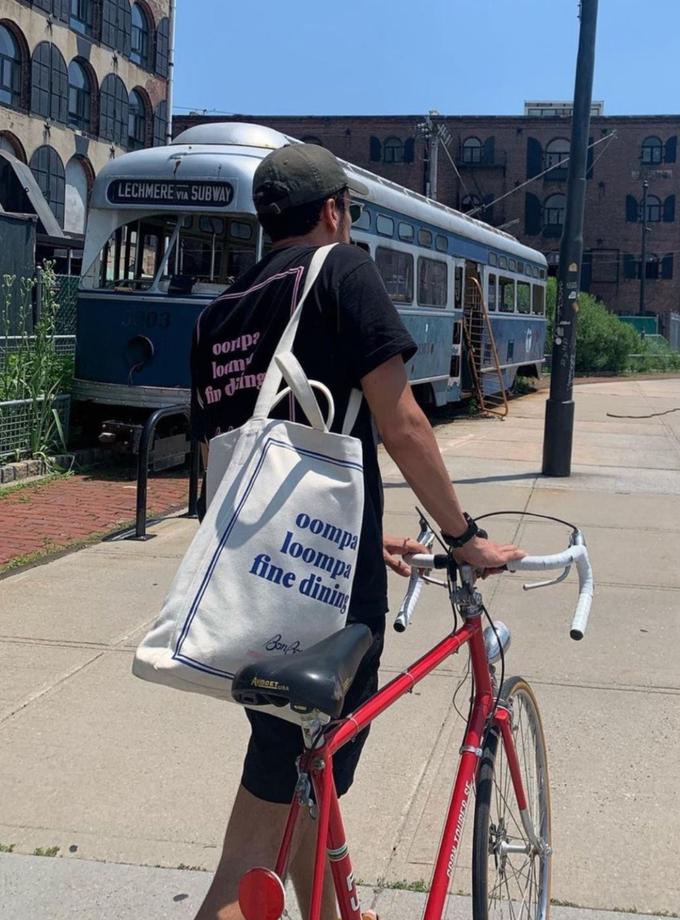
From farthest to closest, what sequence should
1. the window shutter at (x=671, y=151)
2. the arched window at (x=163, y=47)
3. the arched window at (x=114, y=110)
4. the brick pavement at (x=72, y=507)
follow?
the window shutter at (x=671, y=151), the arched window at (x=163, y=47), the arched window at (x=114, y=110), the brick pavement at (x=72, y=507)

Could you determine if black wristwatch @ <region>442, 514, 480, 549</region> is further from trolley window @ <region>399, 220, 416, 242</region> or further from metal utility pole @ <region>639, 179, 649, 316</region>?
metal utility pole @ <region>639, 179, 649, 316</region>

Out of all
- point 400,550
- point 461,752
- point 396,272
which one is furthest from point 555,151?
point 461,752

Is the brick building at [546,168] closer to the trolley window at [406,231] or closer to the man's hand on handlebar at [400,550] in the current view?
the trolley window at [406,231]

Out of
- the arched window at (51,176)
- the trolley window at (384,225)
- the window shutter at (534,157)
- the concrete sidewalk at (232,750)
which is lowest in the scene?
the concrete sidewalk at (232,750)

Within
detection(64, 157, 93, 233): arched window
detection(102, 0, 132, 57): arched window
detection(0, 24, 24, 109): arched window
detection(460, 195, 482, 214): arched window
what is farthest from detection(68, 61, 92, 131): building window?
detection(460, 195, 482, 214): arched window

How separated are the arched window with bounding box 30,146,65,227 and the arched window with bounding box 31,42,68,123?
1.10 metres

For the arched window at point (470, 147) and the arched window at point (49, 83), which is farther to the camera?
the arched window at point (470, 147)

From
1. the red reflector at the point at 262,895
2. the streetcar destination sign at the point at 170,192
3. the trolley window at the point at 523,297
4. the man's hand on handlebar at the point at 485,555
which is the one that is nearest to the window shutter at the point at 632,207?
the trolley window at the point at 523,297

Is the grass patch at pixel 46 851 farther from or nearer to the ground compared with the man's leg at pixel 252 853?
nearer to the ground

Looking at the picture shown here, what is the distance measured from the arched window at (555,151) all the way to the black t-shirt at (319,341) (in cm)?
5816

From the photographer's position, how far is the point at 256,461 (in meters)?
2.21

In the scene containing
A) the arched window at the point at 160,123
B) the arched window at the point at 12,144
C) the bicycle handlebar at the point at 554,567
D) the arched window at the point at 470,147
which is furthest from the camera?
the arched window at the point at 470,147

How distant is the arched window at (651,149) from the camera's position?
58188 mm

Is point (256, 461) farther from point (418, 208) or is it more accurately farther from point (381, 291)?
point (418, 208)
